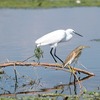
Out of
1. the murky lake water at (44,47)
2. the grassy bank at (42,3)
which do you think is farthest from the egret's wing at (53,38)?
the grassy bank at (42,3)

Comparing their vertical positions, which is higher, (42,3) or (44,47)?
(42,3)

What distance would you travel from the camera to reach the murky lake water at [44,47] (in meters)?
10.4

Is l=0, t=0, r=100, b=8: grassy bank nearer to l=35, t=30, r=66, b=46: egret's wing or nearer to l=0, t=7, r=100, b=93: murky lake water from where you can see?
l=0, t=7, r=100, b=93: murky lake water

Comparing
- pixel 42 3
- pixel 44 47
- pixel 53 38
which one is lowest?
pixel 53 38

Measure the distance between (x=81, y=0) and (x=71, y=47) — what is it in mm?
20626

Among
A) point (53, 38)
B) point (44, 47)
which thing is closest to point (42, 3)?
point (44, 47)

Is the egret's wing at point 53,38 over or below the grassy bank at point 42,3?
below

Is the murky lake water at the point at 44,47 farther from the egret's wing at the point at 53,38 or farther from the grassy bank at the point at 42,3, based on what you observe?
the grassy bank at the point at 42,3

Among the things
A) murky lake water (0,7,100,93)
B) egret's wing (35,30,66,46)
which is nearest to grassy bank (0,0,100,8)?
murky lake water (0,7,100,93)

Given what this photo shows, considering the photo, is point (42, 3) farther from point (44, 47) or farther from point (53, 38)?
point (53, 38)

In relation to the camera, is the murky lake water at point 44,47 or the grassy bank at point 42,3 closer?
the murky lake water at point 44,47

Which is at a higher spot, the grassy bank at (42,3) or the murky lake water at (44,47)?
the grassy bank at (42,3)

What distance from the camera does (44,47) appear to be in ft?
47.7

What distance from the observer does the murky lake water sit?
34.0 feet
